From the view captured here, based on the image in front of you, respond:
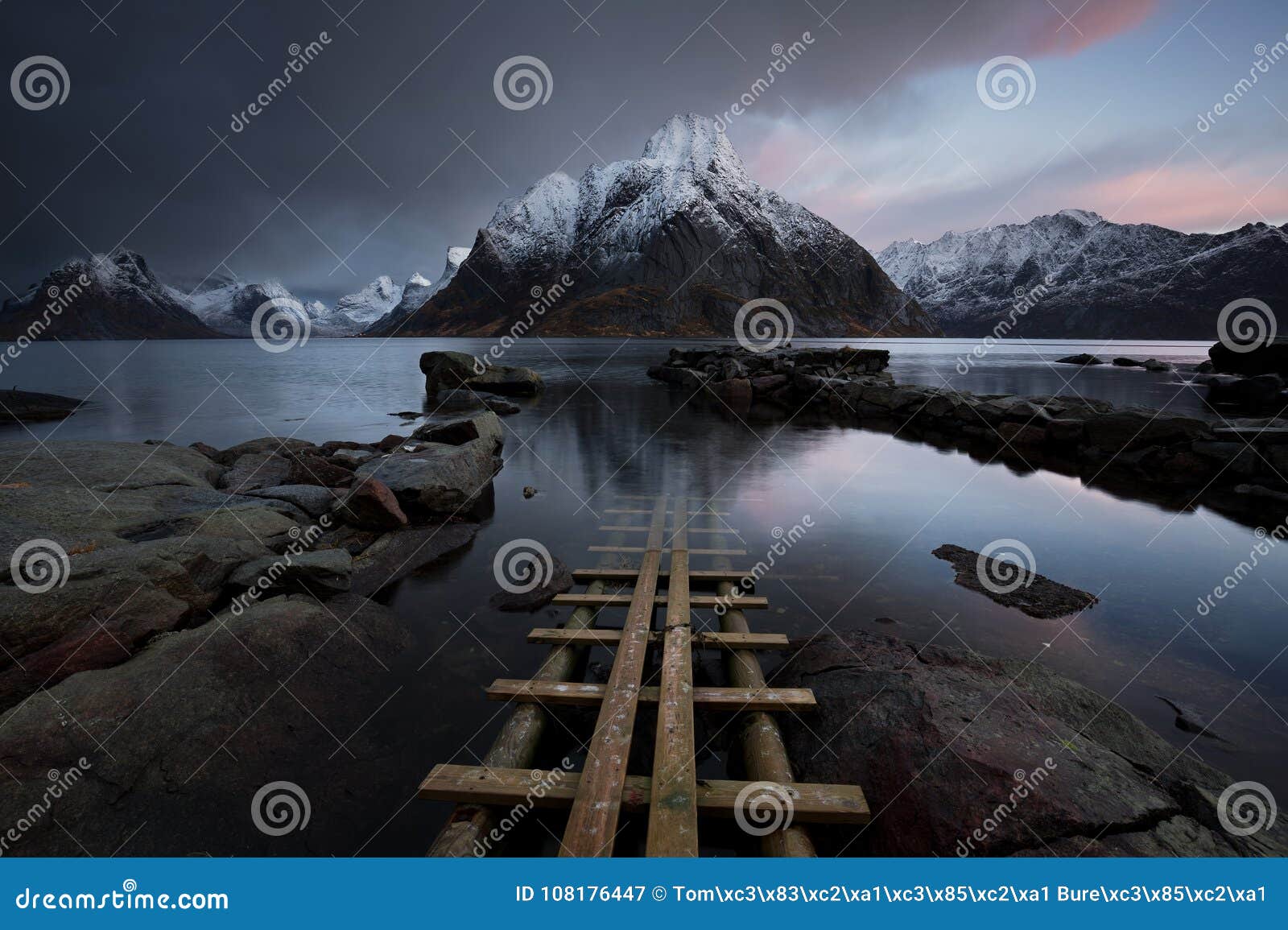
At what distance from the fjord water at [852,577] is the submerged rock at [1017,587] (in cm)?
24

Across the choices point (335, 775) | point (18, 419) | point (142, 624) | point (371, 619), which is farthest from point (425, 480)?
point (18, 419)

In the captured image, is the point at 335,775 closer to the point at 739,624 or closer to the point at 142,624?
the point at 142,624

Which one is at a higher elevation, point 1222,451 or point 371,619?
point 1222,451

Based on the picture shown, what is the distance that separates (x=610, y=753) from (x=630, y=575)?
4.22 m

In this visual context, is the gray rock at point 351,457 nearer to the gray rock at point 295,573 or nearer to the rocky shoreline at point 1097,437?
the gray rock at point 295,573

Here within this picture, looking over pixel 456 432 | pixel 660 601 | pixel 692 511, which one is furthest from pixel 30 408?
pixel 660 601

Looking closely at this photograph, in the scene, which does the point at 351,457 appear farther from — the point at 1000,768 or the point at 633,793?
the point at 1000,768

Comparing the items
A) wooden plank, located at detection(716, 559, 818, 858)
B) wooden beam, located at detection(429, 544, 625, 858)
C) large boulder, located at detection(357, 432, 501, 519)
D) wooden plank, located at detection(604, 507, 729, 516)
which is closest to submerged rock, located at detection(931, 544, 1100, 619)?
wooden plank, located at detection(716, 559, 818, 858)

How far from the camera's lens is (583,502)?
1358 cm

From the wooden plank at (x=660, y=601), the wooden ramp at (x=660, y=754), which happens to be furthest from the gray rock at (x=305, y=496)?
the wooden ramp at (x=660, y=754)

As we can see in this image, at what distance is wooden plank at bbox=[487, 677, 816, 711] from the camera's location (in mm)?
5352
